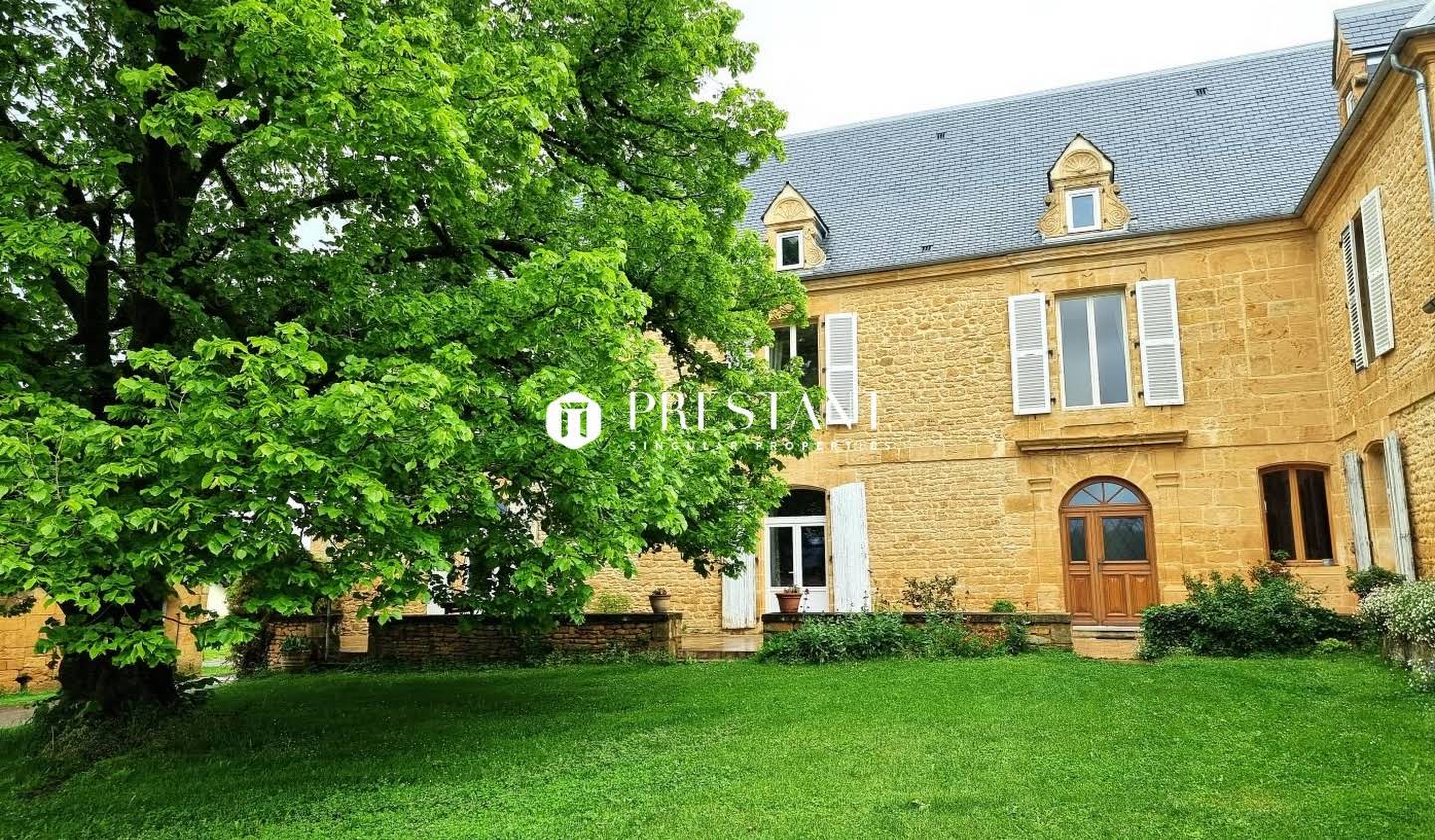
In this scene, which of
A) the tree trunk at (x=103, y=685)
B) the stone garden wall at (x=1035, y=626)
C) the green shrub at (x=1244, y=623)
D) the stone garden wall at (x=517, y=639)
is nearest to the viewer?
the tree trunk at (x=103, y=685)

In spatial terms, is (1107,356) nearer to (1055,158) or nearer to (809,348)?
(1055,158)

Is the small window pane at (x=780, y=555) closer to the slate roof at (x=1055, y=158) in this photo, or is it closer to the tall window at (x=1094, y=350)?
the slate roof at (x=1055, y=158)

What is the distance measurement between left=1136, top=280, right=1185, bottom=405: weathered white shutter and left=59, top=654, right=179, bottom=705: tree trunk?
39.4ft

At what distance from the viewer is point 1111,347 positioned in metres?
13.5

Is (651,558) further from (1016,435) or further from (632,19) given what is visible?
(632,19)

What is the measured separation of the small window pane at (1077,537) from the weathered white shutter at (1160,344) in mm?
1932

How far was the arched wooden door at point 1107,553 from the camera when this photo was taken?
1292 cm

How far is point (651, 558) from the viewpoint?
1530 centimetres

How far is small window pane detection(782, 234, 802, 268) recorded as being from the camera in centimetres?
1538

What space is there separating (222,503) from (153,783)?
2637 mm

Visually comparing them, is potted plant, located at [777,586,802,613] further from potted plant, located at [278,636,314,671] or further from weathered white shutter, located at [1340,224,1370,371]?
weathered white shutter, located at [1340,224,1370,371]

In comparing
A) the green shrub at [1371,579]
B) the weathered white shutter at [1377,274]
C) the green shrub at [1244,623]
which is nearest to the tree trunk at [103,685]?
the green shrub at [1244,623]

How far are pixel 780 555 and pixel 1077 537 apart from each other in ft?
14.2

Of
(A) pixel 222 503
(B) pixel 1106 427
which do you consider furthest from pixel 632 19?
(B) pixel 1106 427
